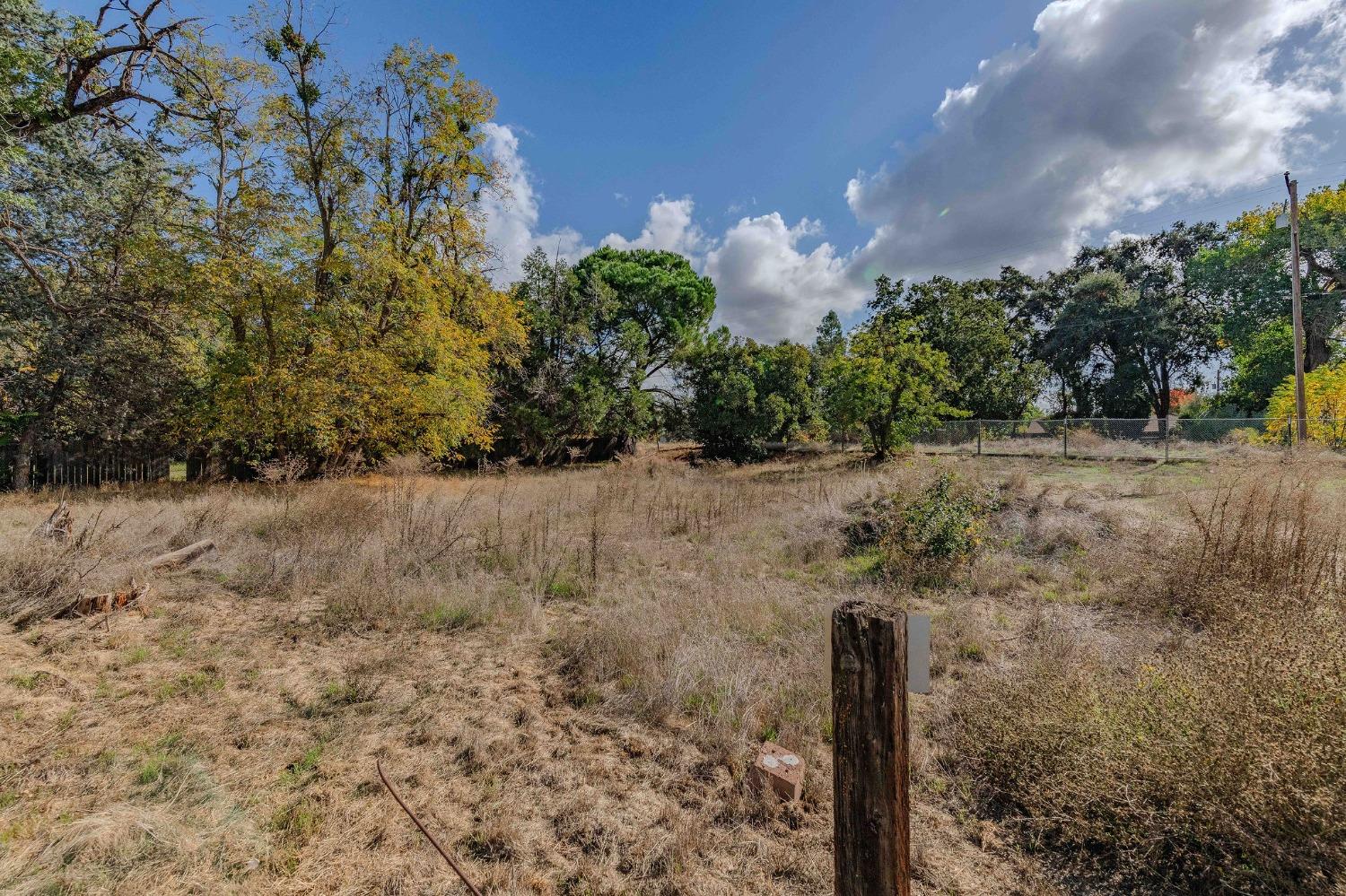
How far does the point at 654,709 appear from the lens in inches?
135

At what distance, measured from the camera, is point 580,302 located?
20.2m

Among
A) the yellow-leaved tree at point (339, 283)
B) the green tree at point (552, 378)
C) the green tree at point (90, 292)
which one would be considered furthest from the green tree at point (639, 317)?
the green tree at point (90, 292)

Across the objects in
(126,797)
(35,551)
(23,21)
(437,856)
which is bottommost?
(437,856)

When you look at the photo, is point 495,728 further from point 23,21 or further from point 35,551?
point 23,21

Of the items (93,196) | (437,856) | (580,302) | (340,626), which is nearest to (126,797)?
(437,856)

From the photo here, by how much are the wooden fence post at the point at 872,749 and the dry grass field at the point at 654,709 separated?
75 cm

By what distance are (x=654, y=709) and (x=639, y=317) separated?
21465mm

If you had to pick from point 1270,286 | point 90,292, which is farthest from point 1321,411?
point 90,292

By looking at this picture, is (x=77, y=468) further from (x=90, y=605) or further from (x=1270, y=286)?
(x=1270, y=286)

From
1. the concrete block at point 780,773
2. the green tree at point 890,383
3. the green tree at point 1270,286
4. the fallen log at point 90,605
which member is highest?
the green tree at point 1270,286

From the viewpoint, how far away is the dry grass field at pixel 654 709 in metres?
2.14

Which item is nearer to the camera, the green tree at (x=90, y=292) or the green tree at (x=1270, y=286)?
the green tree at (x=90, y=292)

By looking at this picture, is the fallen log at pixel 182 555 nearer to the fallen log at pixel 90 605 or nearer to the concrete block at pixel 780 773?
the fallen log at pixel 90 605

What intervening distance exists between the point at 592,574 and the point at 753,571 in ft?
6.66
